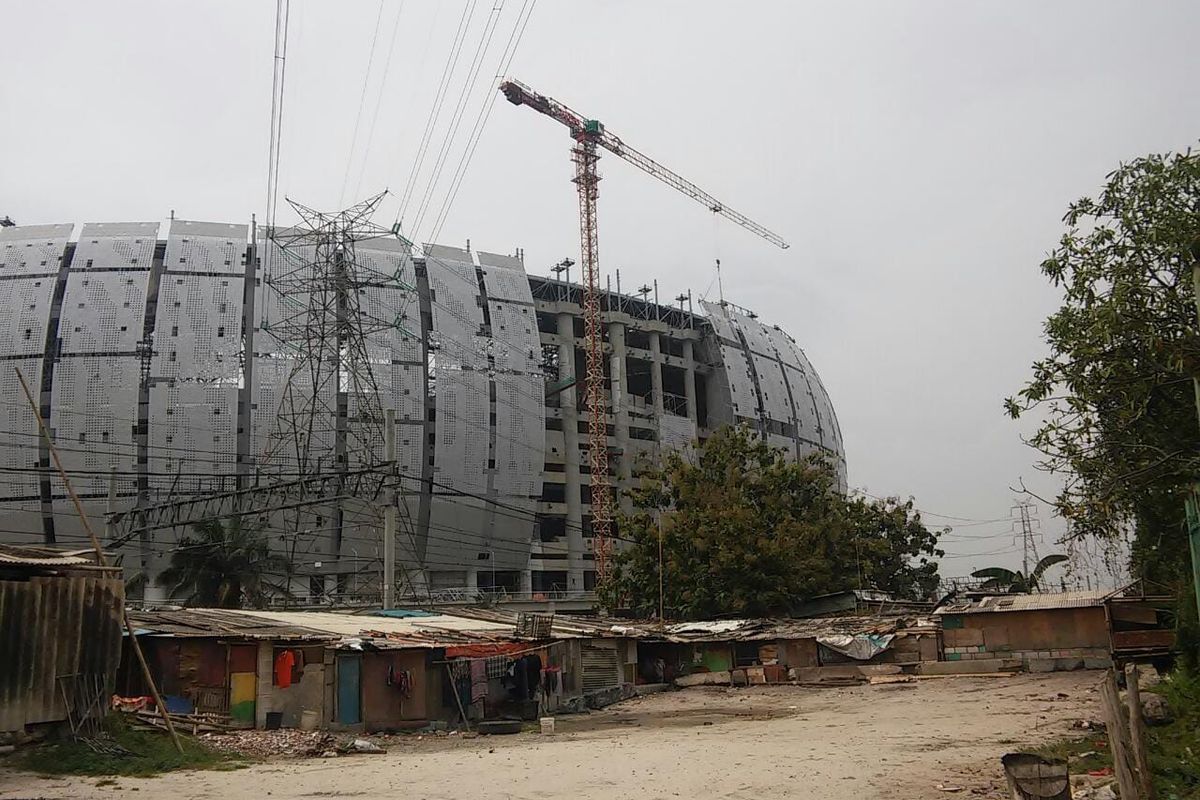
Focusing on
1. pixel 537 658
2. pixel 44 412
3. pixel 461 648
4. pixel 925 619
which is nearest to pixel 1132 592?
pixel 925 619

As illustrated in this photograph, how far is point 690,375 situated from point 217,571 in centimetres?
5008

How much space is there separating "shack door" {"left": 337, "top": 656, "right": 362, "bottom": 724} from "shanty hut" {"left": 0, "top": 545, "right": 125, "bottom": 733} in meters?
5.60

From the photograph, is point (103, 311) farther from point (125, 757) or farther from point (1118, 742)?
point (1118, 742)

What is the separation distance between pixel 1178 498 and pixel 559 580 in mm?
60928

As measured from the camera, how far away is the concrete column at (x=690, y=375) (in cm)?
8444

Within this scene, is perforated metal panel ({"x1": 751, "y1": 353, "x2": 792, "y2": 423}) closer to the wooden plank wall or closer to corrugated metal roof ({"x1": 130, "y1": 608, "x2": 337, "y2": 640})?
corrugated metal roof ({"x1": 130, "y1": 608, "x2": 337, "y2": 640})

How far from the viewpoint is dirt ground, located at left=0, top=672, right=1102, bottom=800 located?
12.7 meters

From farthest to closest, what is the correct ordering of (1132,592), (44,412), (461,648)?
(44,412) → (1132,592) → (461,648)

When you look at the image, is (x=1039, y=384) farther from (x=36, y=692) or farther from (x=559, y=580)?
(x=559, y=580)

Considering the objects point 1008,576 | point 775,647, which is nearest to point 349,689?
point 775,647

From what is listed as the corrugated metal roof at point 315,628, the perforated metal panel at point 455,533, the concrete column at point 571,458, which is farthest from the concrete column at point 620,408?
the corrugated metal roof at point 315,628

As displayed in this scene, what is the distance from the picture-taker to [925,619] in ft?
104

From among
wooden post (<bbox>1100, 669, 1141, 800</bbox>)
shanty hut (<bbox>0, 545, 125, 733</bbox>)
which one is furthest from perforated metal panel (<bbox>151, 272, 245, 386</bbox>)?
wooden post (<bbox>1100, 669, 1141, 800</bbox>)

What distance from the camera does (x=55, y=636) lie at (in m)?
15.3
